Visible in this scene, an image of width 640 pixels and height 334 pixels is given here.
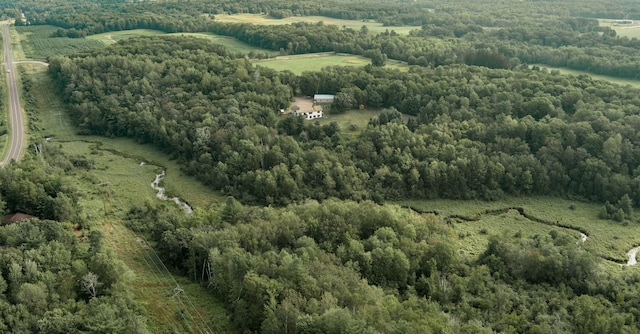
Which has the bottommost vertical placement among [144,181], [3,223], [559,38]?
[144,181]

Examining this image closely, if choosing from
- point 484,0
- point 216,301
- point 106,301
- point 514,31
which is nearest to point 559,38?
point 514,31

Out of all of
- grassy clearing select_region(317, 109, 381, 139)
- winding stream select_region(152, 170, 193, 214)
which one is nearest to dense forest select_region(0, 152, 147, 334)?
winding stream select_region(152, 170, 193, 214)

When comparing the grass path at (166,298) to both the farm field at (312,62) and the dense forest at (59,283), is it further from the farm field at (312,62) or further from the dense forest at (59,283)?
the farm field at (312,62)

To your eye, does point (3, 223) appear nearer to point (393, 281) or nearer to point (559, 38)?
point (393, 281)

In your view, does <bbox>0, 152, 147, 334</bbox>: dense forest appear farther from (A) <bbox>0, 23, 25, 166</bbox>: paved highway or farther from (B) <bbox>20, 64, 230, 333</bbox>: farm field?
(A) <bbox>0, 23, 25, 166</bbox>: paved highway

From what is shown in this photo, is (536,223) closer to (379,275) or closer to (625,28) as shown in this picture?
(379,275)

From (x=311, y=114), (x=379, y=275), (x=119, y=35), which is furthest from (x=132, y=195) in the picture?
(x=119, y=35)
